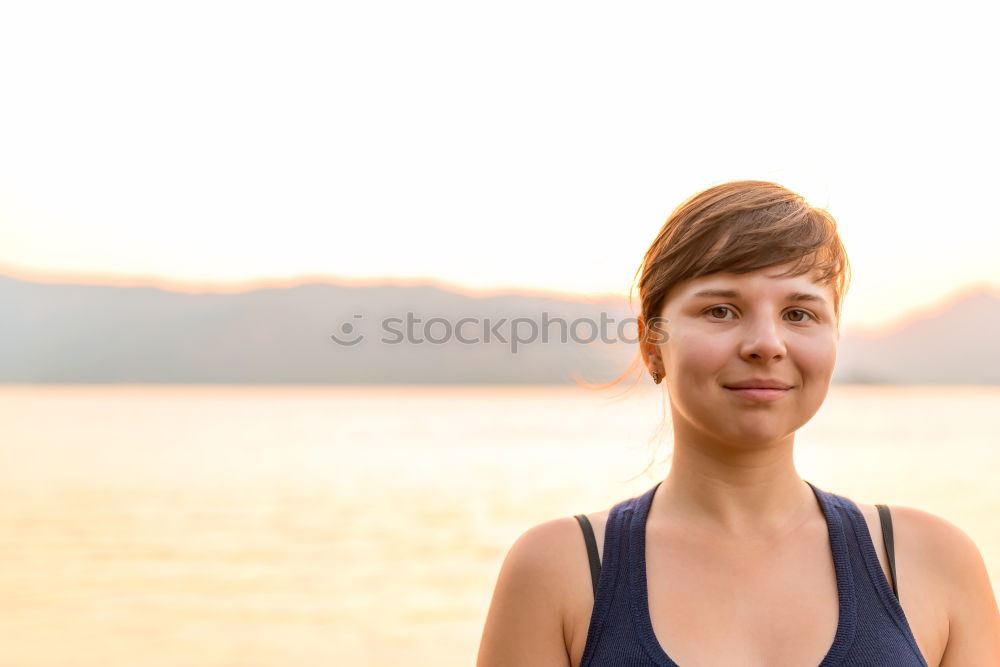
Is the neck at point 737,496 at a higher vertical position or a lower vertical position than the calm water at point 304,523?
higher

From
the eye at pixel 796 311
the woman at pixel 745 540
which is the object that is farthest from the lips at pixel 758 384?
the eye at pixel 796 311

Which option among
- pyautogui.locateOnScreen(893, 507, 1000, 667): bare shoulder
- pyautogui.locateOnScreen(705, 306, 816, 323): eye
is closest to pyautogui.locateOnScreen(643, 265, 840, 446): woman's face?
pyautogui.locateOnScreen(705, 306, 816, 323): eye

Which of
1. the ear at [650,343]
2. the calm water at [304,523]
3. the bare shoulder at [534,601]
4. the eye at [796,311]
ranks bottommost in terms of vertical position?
the calm water at [304,523]

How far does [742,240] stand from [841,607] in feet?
2.02

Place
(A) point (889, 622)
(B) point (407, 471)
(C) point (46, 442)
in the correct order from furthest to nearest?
(C) point (46, 442) < (B) point (407, 471) < (A) point (889, 622)

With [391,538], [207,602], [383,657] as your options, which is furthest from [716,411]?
[391,538]

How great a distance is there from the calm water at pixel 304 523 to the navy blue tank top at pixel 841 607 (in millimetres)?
444

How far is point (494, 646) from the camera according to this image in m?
1.70

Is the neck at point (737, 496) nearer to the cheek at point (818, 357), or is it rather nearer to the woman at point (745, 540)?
the woman at point (745, 540)

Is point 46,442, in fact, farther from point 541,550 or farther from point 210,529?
point 541,550

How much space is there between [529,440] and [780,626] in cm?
2433

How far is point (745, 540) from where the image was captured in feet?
5.82

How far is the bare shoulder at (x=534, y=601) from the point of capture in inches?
66.0

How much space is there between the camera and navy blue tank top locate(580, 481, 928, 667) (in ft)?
5.24
